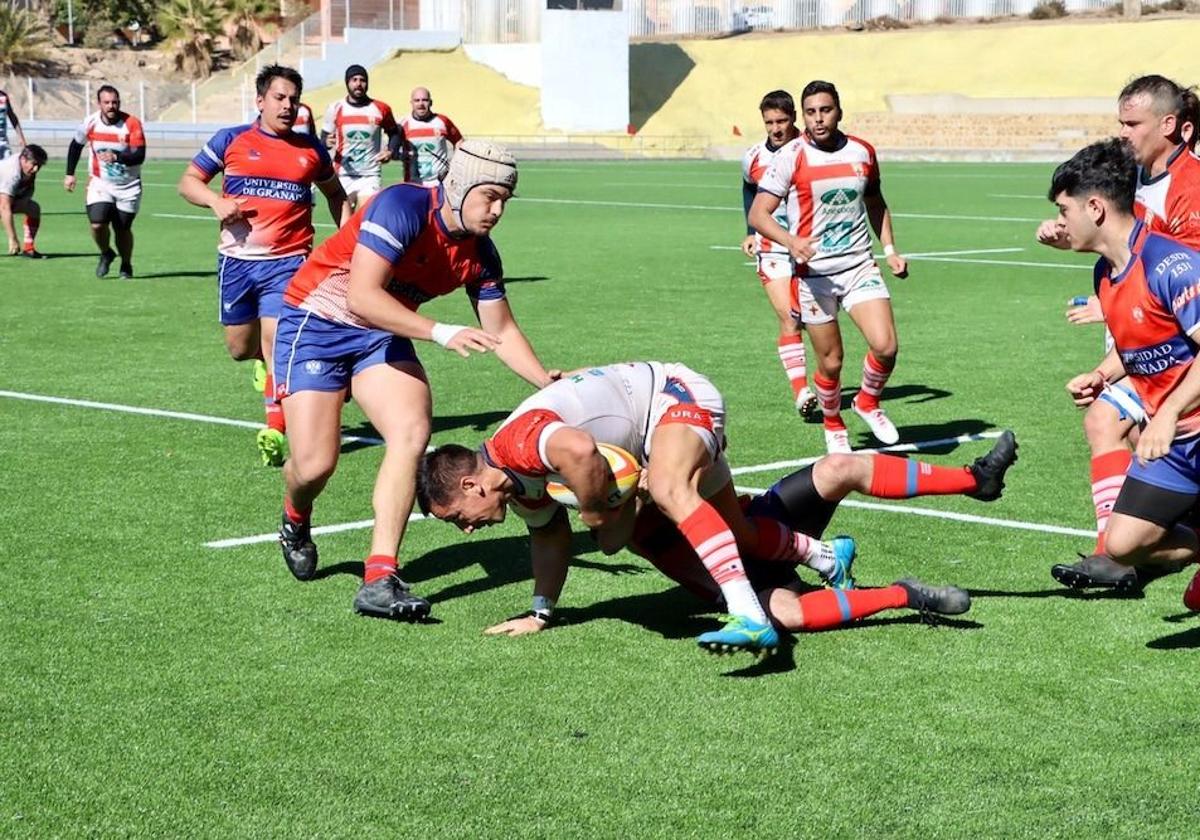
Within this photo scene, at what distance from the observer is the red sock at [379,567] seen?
728 cm

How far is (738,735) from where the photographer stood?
5.70m

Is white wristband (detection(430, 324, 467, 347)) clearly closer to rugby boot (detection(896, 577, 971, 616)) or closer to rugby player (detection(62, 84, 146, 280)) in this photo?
rugby boot (detection(896, 577, 971, 616))

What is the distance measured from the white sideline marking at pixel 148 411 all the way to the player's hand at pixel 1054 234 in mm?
5339

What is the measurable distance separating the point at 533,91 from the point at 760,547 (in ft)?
216

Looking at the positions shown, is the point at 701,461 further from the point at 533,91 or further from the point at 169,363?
the point at 533,91

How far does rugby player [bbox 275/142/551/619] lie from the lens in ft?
23.7

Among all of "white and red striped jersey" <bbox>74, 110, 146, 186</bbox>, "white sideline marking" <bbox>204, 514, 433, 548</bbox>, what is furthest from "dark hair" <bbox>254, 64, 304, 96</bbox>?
"white and red striped jersey" <bbox>74, 110, 146, 186</bbox>

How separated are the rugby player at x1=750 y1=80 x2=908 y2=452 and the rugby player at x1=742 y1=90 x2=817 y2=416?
3.64 ft

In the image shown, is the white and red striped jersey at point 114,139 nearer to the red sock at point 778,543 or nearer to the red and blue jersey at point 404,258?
the red and blue jersey at point 404,258

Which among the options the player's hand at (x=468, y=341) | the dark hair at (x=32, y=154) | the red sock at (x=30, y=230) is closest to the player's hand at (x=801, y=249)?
the player's hand at (x=468, y=341)

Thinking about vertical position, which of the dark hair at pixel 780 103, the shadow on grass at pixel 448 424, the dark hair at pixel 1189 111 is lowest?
the shadow on grass at pixel 448 424

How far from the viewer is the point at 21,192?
24.5m

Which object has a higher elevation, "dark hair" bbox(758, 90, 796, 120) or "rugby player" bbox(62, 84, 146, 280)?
"dark hair" bbox(758, 90, 796, 120)

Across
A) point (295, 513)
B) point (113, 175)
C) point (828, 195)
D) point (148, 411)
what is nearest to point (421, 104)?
point (113, 175)
